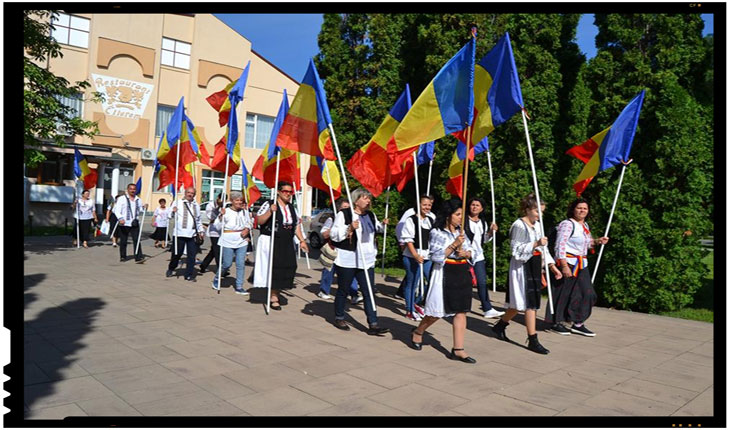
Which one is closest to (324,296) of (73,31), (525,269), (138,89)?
(525,269)

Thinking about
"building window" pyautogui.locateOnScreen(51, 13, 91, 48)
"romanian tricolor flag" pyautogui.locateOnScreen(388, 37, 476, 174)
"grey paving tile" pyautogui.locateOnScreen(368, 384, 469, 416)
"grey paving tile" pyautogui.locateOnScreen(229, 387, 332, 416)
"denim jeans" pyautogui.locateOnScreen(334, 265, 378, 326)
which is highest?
"building window" pyautogui.locateOnScreen(51, 13, 91, 48)

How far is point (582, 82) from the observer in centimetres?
1139

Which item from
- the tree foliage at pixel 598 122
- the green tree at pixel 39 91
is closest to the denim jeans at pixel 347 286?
the tree foliage at pixel 598 122

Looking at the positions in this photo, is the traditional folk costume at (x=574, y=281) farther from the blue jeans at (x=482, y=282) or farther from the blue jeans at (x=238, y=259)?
the blue jeans at (x=238, y=259)

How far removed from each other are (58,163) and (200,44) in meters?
10.3

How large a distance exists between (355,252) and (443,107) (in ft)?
6.96

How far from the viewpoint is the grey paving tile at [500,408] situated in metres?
4.10

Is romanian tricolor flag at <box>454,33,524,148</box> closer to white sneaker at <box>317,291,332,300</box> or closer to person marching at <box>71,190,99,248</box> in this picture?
white sneaker at <box>317,291,332,300</box>

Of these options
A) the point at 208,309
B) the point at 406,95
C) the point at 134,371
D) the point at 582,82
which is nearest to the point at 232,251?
the point at 208,309

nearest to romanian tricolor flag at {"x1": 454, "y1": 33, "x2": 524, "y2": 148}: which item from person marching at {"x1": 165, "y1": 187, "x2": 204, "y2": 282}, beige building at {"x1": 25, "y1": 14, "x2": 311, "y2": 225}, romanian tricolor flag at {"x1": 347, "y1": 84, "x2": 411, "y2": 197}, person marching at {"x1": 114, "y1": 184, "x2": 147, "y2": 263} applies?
romanian tricolor flag at {"x1": 347, "y1": 84, "x2": 411, "y2": 197}

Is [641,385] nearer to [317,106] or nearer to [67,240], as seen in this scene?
[317,106]

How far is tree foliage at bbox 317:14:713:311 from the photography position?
903 centimetres

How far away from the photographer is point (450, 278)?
5.69 m

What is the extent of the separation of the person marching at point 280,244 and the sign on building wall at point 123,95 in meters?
24.8
